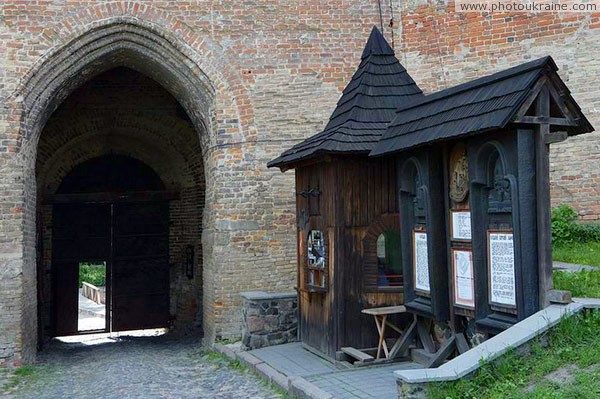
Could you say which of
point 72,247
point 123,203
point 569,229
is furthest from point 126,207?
point 569,229

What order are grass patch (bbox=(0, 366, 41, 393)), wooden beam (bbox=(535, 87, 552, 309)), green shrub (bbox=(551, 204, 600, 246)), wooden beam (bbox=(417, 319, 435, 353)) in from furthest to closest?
green shrub (bbox=(551, 204, 600, 246)) → grass patch (bbox=(0, 366, 41, 393)) → wooden beam (bbox=(417, 319, 435, 353)) → wooden beam (bbox=(535, 87, 552, 309))

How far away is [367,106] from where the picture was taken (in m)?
8.19

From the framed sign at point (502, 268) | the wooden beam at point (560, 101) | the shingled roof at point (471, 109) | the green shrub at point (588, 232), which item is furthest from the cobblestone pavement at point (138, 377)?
the green shrub at point (588, 232)

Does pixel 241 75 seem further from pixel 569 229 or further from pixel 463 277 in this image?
pixel 463 277

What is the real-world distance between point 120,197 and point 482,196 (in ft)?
37.1

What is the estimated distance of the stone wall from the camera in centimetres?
957

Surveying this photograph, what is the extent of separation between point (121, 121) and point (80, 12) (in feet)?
13.8

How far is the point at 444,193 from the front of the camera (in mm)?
6578

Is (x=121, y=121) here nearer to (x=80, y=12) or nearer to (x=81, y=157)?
(x=81, y=157)

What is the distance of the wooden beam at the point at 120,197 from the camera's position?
1522 centimetres

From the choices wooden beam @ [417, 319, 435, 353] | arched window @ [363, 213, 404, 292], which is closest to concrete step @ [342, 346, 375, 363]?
wooden beam @ [417, 319, 435, 353]

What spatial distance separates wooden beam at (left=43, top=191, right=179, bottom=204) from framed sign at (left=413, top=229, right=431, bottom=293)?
9544mm

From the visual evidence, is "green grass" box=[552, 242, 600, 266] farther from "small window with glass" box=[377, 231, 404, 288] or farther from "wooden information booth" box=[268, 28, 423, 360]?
"wooden information booth" box=[268, 28, 423, 360]

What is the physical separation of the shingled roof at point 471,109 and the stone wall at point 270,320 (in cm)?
334
